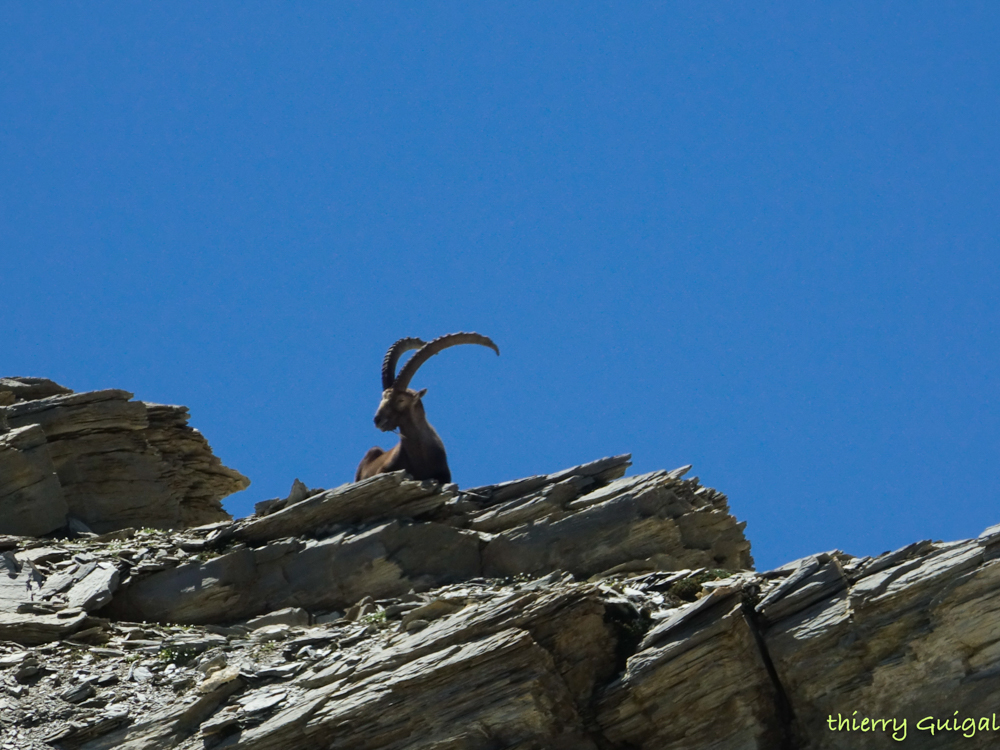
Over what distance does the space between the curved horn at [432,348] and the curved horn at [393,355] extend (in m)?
0.22

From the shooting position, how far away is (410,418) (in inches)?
879

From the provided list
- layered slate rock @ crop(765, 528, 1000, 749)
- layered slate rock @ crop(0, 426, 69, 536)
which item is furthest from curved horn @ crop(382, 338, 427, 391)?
layered slate rock @ crop(765, 528, 1000, 749)

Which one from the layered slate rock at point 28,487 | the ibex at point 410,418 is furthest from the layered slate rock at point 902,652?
the layered slate rock at point 28,487

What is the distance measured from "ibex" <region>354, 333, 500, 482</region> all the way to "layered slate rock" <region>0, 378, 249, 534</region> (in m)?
4.16

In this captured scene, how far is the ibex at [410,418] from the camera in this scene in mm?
22094

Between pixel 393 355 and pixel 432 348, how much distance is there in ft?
2.75

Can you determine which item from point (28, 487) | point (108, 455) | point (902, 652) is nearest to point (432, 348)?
point (108, 455)

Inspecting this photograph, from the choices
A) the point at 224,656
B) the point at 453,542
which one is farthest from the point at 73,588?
the point at 453,542

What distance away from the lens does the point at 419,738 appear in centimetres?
1293

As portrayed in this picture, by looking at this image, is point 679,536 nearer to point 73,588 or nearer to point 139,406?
point 73,588

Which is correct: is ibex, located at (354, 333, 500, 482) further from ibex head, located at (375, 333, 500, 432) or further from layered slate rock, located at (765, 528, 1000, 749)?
layered slate rock, located at (765, 528, 1000, 749)

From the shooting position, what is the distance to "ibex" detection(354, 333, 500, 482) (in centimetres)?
2209

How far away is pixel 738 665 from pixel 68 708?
26.6 ft

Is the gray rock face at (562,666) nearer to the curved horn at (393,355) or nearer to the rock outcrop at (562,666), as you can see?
the rock outcrop at (562,666)
